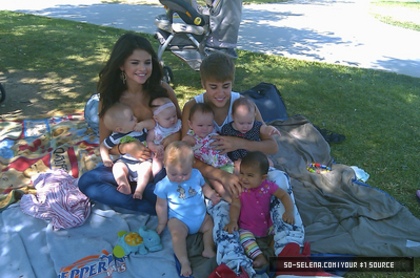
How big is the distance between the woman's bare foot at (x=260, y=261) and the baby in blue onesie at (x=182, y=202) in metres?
0.32

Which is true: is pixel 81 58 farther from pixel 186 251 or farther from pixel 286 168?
pixel 186 251

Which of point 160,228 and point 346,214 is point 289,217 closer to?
point 346,214

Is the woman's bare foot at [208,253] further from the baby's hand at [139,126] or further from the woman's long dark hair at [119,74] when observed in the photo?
the woman's long dark hair at [119,74]

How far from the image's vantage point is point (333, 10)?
14.9 meters

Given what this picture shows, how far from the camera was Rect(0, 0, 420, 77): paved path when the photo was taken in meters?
8.29

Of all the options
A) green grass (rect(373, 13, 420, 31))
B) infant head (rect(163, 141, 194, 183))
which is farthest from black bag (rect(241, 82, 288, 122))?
green grass (rect(373, 13, 420, 31))

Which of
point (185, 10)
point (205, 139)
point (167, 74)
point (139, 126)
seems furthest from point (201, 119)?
point (167, 74)

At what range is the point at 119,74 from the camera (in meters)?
3.05

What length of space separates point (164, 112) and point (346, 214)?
1846mm

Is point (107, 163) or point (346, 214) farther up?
point (107, 163)

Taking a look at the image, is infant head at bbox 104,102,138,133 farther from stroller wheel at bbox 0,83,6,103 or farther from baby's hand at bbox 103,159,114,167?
stroller wheel at bbox 0,83,6,103

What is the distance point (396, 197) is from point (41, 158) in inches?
149

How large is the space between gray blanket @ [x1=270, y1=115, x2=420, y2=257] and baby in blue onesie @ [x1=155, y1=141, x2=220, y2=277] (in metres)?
0.86

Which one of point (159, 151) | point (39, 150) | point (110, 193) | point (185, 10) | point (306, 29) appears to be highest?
point (185, 10)
